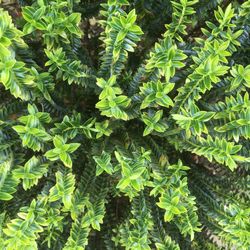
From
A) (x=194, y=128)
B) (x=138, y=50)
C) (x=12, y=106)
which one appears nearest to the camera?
(x=194, y=128)

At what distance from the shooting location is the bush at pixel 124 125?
737 millimetres

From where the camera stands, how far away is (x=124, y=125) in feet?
3.12

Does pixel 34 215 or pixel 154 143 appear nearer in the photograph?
pixel 34 215

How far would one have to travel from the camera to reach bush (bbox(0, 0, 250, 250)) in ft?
2.42

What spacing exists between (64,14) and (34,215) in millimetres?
393

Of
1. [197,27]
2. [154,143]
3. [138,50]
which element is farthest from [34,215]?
[197,27]

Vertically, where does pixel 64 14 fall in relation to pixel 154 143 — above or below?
above

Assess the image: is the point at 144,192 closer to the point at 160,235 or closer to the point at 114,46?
the point at 160,235

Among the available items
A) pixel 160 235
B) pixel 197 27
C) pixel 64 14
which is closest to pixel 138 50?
pixel 197 27

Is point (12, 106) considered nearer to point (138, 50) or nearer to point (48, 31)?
point (48, 31)

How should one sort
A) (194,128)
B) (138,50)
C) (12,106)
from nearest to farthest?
(194,128) → (12,106) → (138,50)

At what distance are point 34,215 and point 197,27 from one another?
64 centimetres

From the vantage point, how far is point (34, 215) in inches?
29.9

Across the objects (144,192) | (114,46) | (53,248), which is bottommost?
(53,248)
